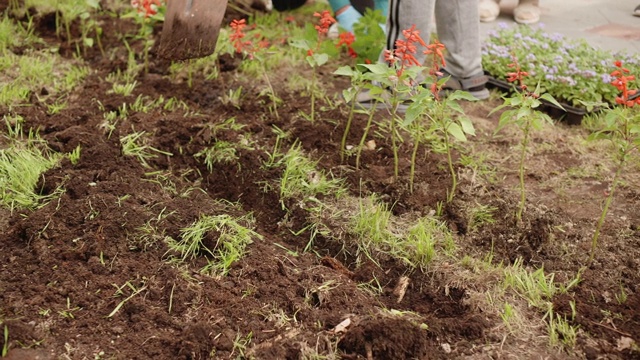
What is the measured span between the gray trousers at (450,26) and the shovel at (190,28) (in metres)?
0.89

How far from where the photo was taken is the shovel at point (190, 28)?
3715 mm

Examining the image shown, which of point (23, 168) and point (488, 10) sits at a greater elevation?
point (23, 168)

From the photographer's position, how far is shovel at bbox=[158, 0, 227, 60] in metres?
3.71

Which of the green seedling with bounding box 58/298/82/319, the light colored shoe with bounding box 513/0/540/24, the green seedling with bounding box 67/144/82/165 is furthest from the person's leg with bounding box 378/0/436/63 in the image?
the light colored shoe with bounding box 513/0/540/24

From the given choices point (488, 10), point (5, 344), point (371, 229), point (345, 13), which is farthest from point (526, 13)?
point (5, 344)

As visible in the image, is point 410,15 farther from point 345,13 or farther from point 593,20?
point 593,20

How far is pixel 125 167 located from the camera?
346cm

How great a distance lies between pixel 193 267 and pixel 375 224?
30.6 inches

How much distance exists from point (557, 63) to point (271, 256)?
236cm

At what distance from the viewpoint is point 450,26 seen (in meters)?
4.21

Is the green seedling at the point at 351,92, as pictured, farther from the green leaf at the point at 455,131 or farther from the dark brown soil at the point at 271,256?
the green leaf at the point at 455,131

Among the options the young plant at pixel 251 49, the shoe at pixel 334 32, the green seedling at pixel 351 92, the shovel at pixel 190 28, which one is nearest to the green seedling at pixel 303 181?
the green seedling at pixel 351 92

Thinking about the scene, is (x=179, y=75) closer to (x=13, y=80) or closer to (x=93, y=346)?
(x=13, y=80)

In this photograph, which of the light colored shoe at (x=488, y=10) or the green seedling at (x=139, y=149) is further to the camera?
the light colored shoe at (x=488, y=10)
